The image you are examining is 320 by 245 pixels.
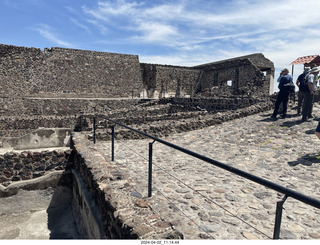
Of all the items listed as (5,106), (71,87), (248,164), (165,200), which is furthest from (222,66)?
(165,200)

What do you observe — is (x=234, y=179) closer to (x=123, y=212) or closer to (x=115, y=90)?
(x=123, y=212)

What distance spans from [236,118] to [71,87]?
17.7 metres

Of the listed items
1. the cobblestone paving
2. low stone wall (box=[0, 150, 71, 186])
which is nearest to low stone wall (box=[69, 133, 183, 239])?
the cobblestone paving

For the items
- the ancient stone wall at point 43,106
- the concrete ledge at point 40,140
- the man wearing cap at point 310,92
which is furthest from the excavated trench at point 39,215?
the ancient stone wall at point 43,106

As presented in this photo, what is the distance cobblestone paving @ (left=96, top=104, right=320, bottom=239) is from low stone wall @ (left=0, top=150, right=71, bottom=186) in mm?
1222

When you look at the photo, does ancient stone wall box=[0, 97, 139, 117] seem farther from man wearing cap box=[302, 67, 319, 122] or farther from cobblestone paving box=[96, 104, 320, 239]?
man wearing cap box=[302, 67, 319, 122]

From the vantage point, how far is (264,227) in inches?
101

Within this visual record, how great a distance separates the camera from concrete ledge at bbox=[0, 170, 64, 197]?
5.31m

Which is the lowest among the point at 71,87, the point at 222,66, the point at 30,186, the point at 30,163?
the point at 30,186

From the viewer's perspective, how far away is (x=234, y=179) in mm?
4086

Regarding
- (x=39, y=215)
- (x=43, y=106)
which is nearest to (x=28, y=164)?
(x=39, y=215)

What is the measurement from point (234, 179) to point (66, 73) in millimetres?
21740

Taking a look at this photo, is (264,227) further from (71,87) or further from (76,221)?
(71,87)
